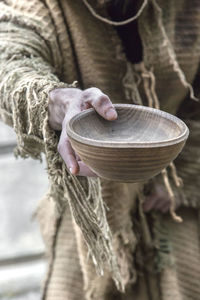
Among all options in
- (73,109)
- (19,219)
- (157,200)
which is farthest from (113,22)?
(19,219)

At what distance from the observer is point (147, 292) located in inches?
59.3

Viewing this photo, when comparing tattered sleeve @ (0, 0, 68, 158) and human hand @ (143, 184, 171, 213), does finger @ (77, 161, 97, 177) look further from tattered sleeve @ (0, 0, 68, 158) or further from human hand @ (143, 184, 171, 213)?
human hand @ (143, 184, 171, 213)

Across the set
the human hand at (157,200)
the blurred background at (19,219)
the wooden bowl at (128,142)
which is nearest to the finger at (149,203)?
the human hand at (157,200)

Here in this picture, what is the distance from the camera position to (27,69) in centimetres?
101

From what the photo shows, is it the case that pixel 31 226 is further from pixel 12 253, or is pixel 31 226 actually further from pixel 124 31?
pixel 124 31

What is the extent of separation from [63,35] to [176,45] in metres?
0.26

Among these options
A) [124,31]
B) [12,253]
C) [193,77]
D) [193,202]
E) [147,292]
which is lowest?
[12,253]

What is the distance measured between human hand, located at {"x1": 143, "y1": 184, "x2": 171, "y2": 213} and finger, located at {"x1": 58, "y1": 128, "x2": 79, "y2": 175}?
62cm

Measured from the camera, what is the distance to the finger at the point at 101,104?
852 mm

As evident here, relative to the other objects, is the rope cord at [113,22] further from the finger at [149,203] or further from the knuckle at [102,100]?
the finger at [149,203]

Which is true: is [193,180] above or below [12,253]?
above

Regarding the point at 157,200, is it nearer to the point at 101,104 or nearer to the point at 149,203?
the point at 149,203

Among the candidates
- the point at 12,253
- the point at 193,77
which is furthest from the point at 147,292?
the point at 12,253

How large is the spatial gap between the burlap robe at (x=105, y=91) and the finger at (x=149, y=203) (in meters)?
0.03
